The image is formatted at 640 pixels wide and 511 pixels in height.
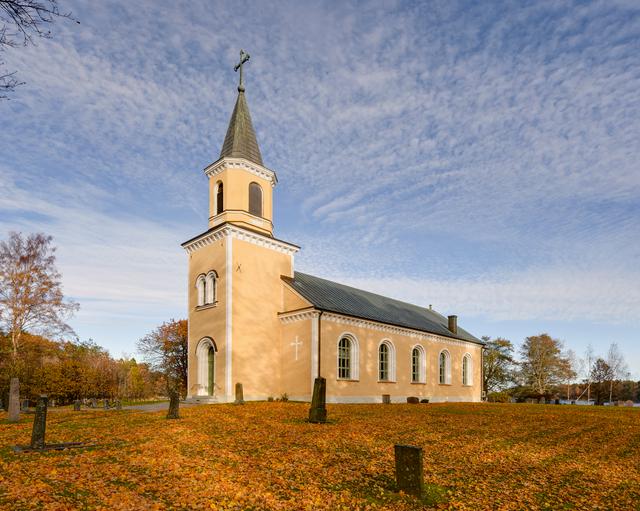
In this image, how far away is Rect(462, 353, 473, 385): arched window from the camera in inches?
1548

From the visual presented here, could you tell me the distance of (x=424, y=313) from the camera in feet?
138

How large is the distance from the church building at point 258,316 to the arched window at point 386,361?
7 cm

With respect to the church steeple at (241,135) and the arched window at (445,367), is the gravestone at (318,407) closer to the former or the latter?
the church steeple at (241,135)

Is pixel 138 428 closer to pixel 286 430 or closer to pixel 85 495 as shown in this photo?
pixel 286 430

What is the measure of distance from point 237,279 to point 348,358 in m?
8.63

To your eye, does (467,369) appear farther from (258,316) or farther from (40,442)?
(40,442)

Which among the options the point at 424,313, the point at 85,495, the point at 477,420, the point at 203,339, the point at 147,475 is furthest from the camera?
the point at 424,313

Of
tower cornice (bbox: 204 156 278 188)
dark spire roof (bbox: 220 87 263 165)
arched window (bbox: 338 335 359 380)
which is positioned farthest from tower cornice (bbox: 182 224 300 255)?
arched window (bbox: 338 335 359 380)

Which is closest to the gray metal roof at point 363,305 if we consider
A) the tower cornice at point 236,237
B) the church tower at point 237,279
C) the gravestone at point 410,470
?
the tower cornice at point 236,237

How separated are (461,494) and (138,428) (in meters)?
9.80

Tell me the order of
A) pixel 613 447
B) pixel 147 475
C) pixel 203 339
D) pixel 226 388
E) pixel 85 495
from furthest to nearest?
pixel 203 339
pixel 226 388
pixel 613 447
pixel 147 475
pixel 85 495

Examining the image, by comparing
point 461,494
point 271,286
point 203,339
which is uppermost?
point 271,286

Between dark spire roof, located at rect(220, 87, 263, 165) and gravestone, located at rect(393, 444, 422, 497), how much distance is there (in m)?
21.8

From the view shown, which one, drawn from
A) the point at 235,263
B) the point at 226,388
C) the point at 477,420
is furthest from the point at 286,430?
the point at 235,263
